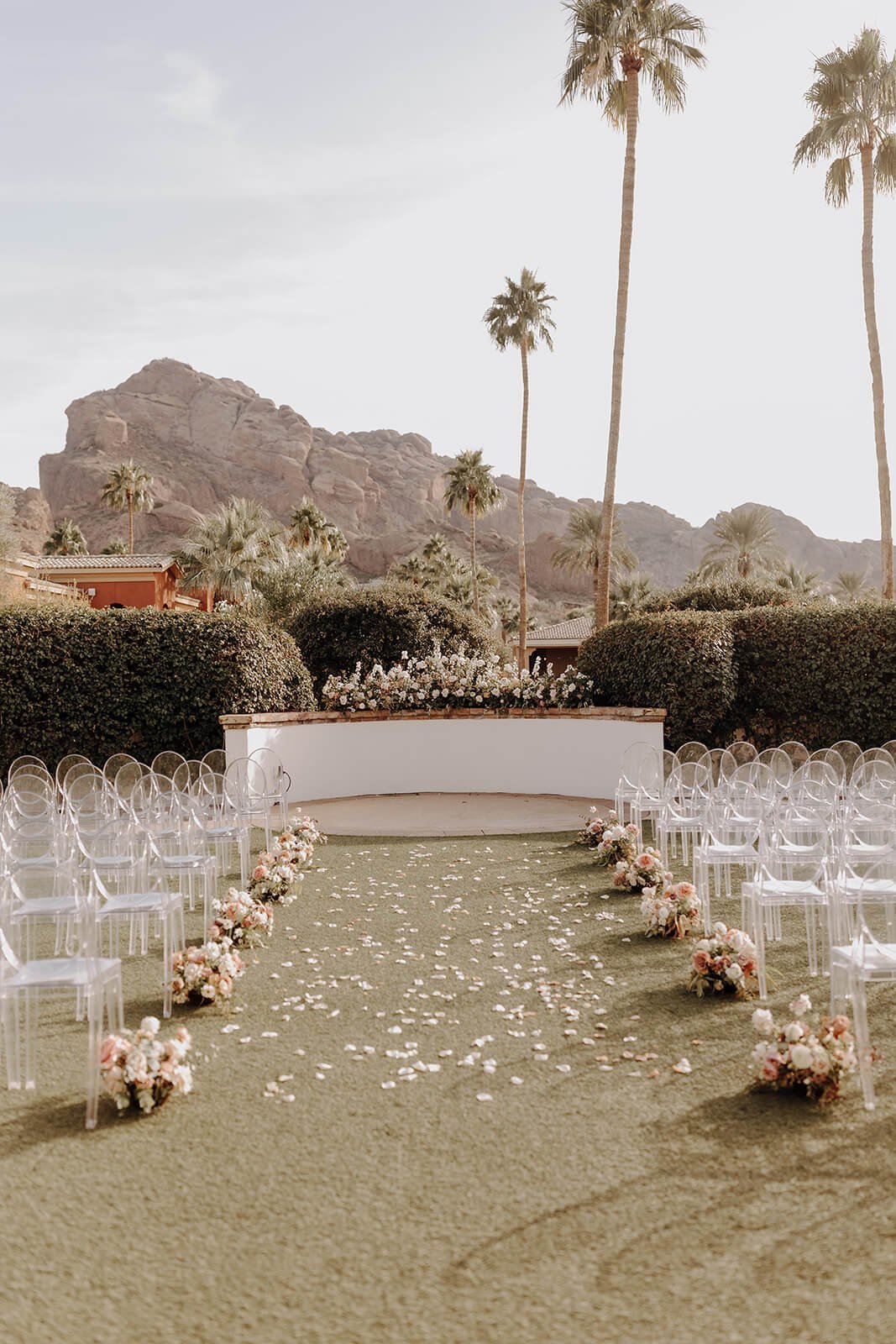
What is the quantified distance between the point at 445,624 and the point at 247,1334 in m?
14.9

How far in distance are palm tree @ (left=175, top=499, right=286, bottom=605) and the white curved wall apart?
16.9 metres

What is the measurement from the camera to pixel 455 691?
14.4 m

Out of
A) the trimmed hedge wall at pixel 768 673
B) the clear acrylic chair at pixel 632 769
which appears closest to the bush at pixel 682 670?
the trimmed hedge wall at pixel 768 673

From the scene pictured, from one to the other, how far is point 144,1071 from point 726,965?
3.13m

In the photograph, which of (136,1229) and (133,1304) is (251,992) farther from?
(133,1304)

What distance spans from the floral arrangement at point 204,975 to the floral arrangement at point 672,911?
288 centimetres

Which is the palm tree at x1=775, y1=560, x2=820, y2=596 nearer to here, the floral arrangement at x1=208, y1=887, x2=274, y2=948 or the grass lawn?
the floral arrangement at x1=208, y1=887, x2=274, y2=948

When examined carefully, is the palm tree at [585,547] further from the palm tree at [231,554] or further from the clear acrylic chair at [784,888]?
the clear acrylic chair at [784,888]

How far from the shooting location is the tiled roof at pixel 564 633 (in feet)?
144

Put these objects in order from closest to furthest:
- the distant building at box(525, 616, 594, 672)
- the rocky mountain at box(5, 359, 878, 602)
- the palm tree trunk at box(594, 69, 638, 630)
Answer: the palm tree trunk at box(594, 69, 638, 630)
the distant building at box(525, 616, 594, 672)
the rocky mountain at box(5, 359, 878, 602)

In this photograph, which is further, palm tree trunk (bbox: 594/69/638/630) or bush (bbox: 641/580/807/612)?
bush (bbox: 641/580/807/612)

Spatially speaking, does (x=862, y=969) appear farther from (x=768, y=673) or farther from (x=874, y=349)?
(x=874, y=349)

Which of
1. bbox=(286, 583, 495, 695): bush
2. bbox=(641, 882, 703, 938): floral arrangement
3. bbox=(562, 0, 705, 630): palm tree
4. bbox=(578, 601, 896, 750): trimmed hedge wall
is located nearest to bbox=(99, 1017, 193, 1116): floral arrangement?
bbox=(641, 882, 703, 938): floral arrangement

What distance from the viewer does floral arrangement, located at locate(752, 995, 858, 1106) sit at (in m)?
3.91
